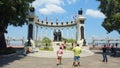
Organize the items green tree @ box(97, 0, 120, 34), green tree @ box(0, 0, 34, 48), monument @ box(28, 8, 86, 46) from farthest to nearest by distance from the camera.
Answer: monument @ box(28, 8, 86, 46) → green tree @ box(97, 0, 120, 34) → green tree @ box(0, 0, 34, 48)

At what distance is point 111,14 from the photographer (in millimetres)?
36031

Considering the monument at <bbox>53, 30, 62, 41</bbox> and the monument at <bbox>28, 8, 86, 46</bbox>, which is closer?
the monument at <bbox>28, 8, 86, 46</bbox>

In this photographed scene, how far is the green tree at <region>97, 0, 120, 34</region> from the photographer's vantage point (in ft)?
115

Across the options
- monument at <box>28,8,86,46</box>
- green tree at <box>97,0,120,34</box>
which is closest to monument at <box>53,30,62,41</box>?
monument at <box>28,8,86,46</box>

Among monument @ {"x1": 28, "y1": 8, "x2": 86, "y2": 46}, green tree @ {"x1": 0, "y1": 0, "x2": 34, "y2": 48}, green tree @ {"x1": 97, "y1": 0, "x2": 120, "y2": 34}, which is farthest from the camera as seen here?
monument @ {"x1": 28, "y1": 8, "x2": 86, "y2": 46}

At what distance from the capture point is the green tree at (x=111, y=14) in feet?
115

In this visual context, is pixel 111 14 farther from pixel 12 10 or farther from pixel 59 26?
pixel 59 26

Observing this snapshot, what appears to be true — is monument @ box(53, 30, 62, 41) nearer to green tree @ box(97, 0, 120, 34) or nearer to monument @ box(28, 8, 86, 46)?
monument @ box(28, 8, 86, 46)

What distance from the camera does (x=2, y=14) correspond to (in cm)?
2975

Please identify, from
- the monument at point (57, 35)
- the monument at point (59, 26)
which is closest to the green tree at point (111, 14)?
the monument at point (59, 26)

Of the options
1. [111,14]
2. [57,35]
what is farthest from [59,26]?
[111,14]

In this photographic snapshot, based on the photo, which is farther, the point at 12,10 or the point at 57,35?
the point at 57,35

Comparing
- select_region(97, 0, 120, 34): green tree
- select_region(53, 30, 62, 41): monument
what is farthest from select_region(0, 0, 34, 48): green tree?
select_region(53, 30, 62, 41): monument

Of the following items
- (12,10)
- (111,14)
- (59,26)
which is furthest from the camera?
(59,26)
